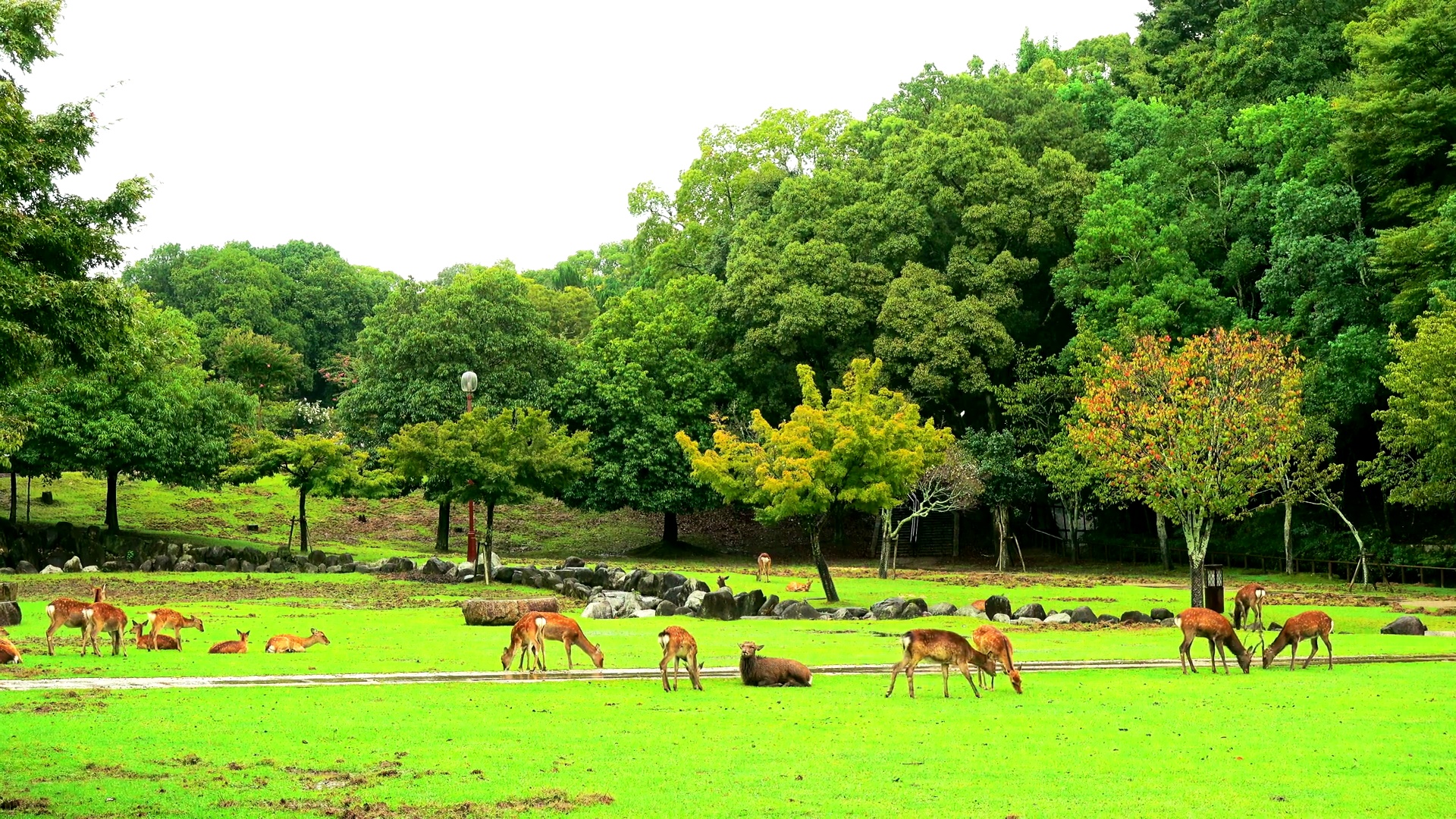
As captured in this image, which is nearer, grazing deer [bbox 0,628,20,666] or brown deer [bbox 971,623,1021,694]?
brown deer [bbox 971,623,1021,694]

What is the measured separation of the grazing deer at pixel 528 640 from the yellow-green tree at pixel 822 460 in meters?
16.4

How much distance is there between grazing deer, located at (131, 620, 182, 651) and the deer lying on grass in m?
9.44

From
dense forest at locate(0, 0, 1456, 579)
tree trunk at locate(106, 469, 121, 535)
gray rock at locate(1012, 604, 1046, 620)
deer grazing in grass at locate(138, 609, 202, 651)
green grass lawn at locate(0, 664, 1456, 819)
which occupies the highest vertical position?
dense forest at locate(0, 0, 1456, 579)

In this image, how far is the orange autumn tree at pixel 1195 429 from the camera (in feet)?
99.9

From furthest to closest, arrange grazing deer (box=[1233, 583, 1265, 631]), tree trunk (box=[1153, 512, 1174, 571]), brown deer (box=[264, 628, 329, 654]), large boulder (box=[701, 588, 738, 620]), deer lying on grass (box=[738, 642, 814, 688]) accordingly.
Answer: tree trunk (box=[1153, 512, 1174, 571]), large boulder (box=[701, 588, 738, 620]), grazing deer (box=[1233, 583, 1265, 631]), brown deer (box=[264, 628, 329, 654]), deer lying on grass (box=[738, 642, 814, 688])

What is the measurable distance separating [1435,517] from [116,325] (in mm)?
47699

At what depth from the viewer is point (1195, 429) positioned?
3033 centimetres

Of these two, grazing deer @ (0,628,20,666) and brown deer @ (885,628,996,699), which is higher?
brown deer @ (885,628,996,699)

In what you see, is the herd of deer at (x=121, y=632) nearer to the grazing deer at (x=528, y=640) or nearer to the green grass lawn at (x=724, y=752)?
the green grass lawn at (x=724, y=752)

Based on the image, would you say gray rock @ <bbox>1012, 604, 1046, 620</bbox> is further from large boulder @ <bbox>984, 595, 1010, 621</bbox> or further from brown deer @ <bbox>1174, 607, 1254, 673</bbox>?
brown deer @ <bbox>1174, 607, 1254, 673</bbox>

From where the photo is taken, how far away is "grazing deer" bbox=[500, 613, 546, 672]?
667 inches

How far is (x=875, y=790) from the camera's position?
9.81 metres

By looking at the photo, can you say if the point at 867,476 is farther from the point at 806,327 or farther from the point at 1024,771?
the point at 1024,771

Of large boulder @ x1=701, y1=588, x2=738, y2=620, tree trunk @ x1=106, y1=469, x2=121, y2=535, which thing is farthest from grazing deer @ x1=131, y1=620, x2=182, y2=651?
tree trunk @ x1=106, y1=469, x2=121, y2=535
